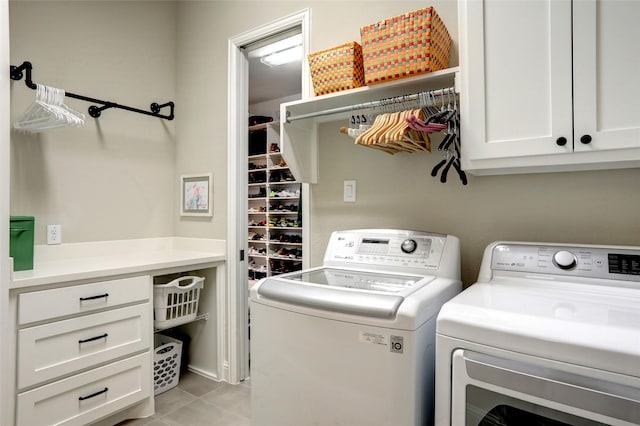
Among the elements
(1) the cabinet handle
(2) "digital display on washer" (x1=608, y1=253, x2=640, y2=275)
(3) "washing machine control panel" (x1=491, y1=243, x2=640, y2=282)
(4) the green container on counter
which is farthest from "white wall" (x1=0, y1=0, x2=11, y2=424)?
(2) "digital display on washer" (x1=608, y1=253, x2=640, y2=275)

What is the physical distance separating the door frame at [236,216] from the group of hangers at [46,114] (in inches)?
36.0

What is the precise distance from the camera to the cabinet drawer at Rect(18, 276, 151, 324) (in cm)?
162

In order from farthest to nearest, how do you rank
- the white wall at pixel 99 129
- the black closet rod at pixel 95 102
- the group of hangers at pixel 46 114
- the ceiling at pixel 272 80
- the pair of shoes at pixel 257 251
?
the pair of shoes at pixel 257 251 < the ceiling at pixel 272 80 < the white wall at pixel 99 129 < the black closet rod at pixel 95 102 < the group of hangers at pixel 46 114

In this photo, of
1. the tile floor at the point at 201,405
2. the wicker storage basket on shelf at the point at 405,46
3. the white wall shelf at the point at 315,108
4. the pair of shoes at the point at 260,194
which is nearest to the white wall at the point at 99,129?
the tile floor at the point at 201,405

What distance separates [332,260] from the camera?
177cm

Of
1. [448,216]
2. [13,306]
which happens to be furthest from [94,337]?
[448,216]

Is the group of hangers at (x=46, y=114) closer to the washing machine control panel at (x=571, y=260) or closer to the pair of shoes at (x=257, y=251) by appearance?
the washing machine control panel at (x=571, y=260)

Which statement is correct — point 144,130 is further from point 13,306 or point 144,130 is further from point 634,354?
point 634,354

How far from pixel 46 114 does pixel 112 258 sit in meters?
0.90

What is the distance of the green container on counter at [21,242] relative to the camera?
177 cm

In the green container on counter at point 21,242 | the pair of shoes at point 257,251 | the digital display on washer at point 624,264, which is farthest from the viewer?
the pair of shoes at point 257,251

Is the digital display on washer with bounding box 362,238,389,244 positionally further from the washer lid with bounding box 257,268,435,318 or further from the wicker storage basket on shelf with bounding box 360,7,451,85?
Result: the wicker storage basket on shelf with bounding box 360,7,451,85

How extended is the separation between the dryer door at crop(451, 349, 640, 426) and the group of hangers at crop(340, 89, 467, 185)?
70 cm

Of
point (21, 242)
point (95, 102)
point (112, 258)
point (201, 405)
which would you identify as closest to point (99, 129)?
point (95, 102)
